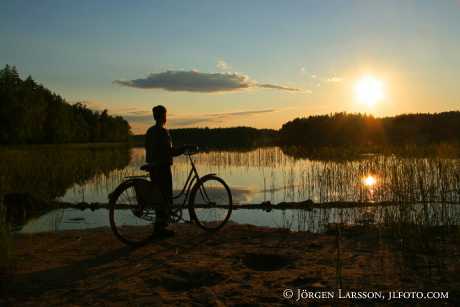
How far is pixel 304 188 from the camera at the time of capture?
591 inches

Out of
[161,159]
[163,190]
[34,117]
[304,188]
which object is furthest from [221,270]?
[34,117]

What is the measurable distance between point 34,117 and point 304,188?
5261 cm

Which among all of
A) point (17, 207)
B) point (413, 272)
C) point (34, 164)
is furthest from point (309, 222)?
point (34, 164)

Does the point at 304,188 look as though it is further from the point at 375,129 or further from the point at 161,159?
the point at 375,129

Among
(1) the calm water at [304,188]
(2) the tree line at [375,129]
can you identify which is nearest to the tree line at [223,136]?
(2) the tree line at [375,129]

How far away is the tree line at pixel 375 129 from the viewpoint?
148 feet

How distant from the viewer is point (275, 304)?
4.05 meters

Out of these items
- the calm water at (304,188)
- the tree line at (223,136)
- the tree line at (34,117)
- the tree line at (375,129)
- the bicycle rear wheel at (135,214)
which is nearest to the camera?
the bicycle rear wheel at (135,214)

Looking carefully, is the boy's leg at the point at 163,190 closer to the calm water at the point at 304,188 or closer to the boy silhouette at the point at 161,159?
the boy silhouette at the point at 161,159

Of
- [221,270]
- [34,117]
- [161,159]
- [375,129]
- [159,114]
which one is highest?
[34,117]

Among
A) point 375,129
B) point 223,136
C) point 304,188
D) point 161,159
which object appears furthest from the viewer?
point 223,136

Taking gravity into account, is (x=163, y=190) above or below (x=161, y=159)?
below

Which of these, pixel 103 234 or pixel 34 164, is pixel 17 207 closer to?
pixel 103 234

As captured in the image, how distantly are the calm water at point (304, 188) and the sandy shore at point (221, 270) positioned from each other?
1.76 meters
